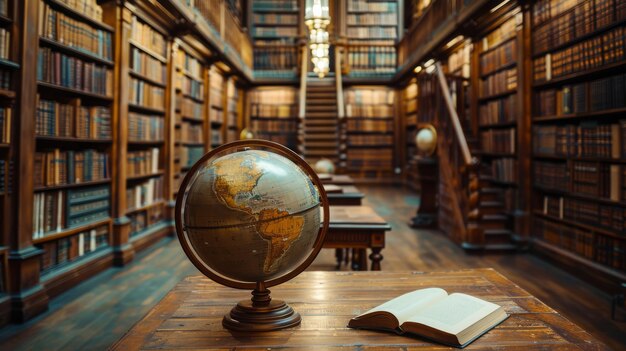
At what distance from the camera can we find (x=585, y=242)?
4.30 metres

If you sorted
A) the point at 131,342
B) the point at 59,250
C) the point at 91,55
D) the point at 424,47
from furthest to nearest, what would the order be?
the point at 424,47 → the point at 91,55 → the point at 59,250 → the point at 131,342

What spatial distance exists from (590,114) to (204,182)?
4090 mm

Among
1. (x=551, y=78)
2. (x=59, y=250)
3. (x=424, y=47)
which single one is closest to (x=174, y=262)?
(x=59, y=250)

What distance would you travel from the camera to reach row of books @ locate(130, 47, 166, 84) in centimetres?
530

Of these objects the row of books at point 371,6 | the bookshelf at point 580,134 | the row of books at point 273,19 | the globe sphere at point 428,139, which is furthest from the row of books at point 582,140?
the row of books at point 273,19

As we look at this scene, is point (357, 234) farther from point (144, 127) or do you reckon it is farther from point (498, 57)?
point (498, 57)

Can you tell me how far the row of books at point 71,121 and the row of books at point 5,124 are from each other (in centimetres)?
36

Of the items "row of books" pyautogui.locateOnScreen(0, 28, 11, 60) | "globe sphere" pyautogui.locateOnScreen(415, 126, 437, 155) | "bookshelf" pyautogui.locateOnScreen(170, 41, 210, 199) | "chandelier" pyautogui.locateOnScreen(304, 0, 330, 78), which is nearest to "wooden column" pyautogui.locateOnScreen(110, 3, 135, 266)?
"row of books" pyautogui.locateOnScreen(0, 28, 11, 60)

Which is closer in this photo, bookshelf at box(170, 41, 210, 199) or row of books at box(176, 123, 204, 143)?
bookshelf at box(170, 41, 210, 199)

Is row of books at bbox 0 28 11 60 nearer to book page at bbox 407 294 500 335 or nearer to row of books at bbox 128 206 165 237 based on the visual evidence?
row of books at bbox 128 206 165 237

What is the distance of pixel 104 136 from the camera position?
459cm

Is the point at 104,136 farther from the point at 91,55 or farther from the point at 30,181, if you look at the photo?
the point at 30,181

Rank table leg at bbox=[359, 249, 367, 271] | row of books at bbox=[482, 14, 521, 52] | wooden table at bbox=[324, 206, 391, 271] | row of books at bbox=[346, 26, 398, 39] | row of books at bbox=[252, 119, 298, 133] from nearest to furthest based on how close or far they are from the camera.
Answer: wooden table at bbox=[324, 206, 391, 271] → table leg at bbox=[359, 249, 367, 271] → row of books at bbox=[482, 14, 521, 52] → row of books at bbox=[252, 119, 298, 133] → row of books at bbox=[346, 26, 398, 39]

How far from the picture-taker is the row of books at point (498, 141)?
5863mm
